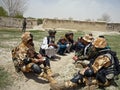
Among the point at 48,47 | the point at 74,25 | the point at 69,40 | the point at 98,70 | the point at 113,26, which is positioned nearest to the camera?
the point at 98,70

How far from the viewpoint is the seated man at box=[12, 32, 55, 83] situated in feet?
27.6

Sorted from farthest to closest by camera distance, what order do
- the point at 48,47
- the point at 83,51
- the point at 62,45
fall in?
the point at 62,45 → the point at 48,47 → the point at 83,51

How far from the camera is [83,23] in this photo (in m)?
44.5

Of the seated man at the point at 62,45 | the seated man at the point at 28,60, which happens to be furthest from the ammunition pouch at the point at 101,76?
the seated man at the point at 62,45

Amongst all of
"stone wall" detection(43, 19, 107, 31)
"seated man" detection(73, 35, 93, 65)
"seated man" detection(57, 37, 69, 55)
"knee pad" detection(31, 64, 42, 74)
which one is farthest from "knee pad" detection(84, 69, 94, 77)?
"stone wall" detection(43, 19, 107, 31)

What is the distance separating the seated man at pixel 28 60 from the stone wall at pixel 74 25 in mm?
35221

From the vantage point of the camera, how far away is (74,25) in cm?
4509

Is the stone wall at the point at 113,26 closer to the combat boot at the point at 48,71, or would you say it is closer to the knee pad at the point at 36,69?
the combat boot at the point at 48,71

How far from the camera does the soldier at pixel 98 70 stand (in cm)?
763

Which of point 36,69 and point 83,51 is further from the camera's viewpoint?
point 83,51

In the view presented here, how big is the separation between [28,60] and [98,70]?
83.3 inches

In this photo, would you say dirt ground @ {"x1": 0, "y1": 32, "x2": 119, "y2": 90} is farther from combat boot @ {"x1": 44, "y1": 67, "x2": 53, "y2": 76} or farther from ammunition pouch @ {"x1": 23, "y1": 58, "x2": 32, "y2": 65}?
ammunition pouch @ {"x1": 23, "y1": 58, "x2": 32, "y2": 65}

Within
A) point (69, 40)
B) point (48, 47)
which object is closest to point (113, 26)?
point (69, 40)

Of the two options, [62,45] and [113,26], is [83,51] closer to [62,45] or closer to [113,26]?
[62,45]
